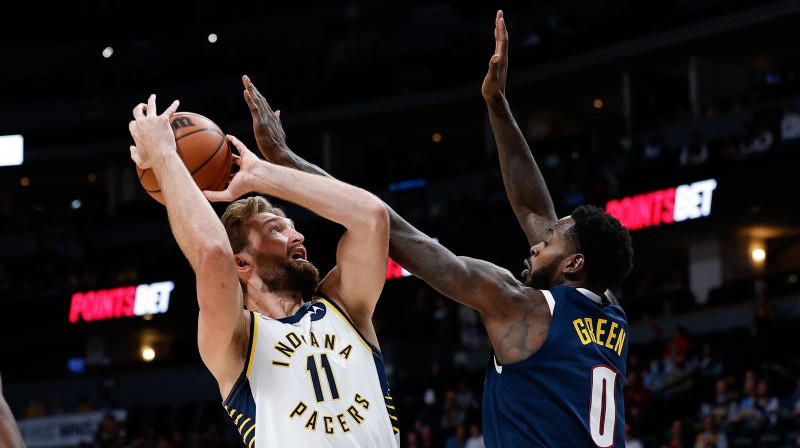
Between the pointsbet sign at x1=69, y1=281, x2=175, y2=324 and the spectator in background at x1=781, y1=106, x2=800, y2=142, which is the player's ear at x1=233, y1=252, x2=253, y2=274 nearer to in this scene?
the spectator in background at x1=781, y1=106, x2=800, y2=142

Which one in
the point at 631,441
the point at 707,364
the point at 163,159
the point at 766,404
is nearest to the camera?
the point at 163,159

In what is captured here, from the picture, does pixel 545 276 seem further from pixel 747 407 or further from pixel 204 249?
pixel 747 407

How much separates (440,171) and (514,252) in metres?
6.36

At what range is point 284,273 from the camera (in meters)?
4.70

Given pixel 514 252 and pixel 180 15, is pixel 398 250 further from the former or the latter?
pixel 180 15

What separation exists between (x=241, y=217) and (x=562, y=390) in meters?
1.46

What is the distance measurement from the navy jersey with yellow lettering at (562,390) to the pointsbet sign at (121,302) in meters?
25.6

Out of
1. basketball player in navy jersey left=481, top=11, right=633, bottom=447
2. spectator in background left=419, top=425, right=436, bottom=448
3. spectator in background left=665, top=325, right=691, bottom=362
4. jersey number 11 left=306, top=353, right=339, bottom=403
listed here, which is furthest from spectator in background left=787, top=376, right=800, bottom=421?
jersey number 11 left=306, top=353, right=339, bottom=403

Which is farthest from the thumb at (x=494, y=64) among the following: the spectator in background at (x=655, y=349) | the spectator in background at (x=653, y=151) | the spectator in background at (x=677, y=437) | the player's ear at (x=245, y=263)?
the spectator in background at (x=653, y=151)

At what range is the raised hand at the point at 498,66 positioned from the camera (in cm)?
547

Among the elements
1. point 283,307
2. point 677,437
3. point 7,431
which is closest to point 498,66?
point 283,307

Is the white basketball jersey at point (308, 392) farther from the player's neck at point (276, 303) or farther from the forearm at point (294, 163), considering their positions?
the forearm at point (294, 163)

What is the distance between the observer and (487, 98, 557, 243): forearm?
5770 millimetres

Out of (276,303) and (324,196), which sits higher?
(324,196)
